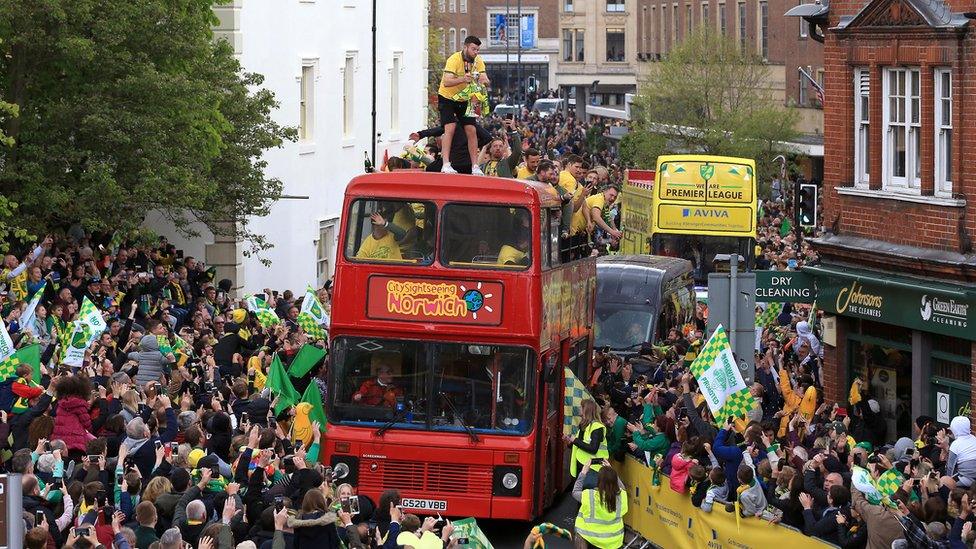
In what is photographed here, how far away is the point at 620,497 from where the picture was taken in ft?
57.6

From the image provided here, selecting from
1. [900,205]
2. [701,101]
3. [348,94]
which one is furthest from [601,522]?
[701,101]

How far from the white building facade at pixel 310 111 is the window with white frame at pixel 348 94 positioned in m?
0.02

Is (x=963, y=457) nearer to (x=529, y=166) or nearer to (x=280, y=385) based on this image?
(x=529, y=166)

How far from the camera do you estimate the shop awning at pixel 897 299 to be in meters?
22.1

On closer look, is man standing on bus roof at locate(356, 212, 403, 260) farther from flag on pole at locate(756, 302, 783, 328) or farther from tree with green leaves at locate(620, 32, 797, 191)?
tree with green leaves at locate(620, 32, 797, 191)

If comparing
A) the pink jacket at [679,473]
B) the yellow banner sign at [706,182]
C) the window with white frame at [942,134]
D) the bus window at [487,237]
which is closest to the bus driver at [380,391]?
the bus window at [487,237]

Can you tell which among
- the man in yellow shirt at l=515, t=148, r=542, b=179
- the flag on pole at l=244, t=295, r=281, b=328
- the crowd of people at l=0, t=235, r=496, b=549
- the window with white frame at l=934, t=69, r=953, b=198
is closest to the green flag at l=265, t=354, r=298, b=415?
the crowd of people at l=0, t=235, r=496, b=549

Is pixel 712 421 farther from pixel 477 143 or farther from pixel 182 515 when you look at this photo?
pixel 182 515

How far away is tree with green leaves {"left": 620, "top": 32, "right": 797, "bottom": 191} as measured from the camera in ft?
196

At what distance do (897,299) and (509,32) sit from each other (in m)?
115

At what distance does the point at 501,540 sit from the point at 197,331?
23.5 ft

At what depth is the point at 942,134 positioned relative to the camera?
23.0 m

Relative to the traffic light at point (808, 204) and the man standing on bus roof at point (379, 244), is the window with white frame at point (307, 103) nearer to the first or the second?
the traffic light at point (808, 204)

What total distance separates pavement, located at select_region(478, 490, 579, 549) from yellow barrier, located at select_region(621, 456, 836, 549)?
867 mm
